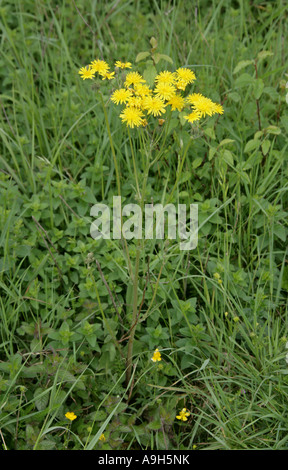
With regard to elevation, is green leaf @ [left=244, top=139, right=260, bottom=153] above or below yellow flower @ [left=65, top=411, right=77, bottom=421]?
above

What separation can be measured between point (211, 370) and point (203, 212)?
0.71m

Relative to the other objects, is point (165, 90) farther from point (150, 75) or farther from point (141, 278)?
point (141, 278)

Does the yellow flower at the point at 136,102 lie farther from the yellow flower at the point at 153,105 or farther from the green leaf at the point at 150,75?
the green leaf at the point at 150,75

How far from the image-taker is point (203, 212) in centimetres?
237

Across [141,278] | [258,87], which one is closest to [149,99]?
[141,278]

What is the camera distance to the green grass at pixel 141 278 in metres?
1.91

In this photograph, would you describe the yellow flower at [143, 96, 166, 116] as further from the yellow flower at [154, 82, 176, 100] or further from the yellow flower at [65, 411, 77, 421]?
the yellow flower at [65, 411, 77, 421]

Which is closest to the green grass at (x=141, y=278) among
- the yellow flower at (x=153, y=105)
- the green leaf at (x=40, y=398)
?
the green leaf at (x=40, y=398)

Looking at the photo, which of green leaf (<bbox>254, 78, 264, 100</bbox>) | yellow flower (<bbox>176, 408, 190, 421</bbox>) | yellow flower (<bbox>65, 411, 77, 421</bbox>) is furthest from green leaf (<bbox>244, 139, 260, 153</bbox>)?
yellow flower (<bbox>65, 411, 77, 421</bbox>)

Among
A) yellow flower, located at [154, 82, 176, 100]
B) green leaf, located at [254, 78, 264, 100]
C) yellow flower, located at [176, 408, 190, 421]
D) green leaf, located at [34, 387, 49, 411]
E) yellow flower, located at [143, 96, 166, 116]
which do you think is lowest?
yellow flower, located at [176, 408, 190, 421]

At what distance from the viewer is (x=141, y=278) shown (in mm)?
2217

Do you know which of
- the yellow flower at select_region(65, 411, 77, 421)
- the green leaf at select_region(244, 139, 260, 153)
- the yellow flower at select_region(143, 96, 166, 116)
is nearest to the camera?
the yellow flower at select_region(143, 96, 166, 116)

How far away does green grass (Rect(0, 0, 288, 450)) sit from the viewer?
1909mm

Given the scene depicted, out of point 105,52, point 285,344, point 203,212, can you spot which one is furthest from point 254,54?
point 285,344
